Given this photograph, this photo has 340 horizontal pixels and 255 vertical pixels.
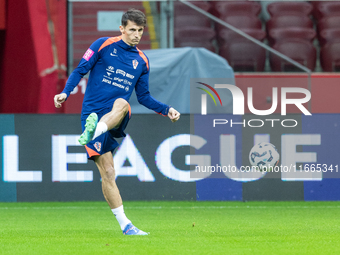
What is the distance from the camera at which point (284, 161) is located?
26.0 ft

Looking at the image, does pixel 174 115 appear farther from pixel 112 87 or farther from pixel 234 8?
pixel 234 8

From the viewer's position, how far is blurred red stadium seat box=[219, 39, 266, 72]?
9680mm

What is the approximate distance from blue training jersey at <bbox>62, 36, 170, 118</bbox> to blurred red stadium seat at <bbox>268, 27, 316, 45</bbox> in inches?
281

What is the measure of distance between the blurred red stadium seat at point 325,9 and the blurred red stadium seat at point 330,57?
924 mm

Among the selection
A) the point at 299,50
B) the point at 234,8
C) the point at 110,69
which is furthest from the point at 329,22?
the point at 110,69

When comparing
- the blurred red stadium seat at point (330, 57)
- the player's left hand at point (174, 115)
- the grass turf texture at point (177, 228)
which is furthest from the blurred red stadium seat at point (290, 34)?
the player's left hand at point (174, 115)

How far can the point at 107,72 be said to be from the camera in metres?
4.62

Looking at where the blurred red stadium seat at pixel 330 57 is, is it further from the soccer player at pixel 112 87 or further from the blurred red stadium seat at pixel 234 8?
the soccer player at pixel 112 87

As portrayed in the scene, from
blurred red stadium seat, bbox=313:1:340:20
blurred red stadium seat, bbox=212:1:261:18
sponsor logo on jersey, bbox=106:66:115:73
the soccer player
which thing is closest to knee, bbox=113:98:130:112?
the soccer player

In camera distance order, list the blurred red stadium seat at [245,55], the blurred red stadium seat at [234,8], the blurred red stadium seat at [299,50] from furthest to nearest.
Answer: the blurred red stadium seat at [234,8], the blurred red stadium seat at [299,50], the blurred red stadium seat at [245,55]

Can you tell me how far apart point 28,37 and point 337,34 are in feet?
19.5

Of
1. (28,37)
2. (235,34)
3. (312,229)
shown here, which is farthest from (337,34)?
(312,229)

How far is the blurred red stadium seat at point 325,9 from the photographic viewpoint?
11.6 metres

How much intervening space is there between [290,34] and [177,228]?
722cm
